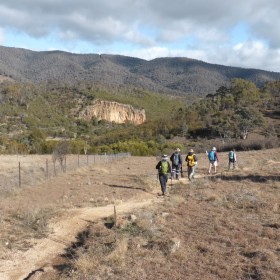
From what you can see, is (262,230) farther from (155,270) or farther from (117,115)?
(117,115)

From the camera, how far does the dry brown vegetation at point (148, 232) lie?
923 cm

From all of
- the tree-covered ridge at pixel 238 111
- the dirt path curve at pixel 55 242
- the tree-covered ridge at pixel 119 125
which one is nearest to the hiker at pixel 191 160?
the dirt path curve at pixel 55 242

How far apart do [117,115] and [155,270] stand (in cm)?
12938

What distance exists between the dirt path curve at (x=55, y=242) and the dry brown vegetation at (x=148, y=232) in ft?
0.10

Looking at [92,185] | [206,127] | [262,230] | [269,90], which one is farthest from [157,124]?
[262,230]

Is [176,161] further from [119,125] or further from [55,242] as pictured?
[119,125]

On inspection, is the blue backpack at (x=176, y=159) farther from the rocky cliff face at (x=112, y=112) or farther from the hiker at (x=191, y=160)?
the rocky cliff face at (x=112, y=112)

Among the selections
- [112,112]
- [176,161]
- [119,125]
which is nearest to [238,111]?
[119,125]

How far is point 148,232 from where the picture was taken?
1162cm

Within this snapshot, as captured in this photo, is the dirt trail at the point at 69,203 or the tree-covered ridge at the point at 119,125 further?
the tree-covered ridge at the point at 119,125

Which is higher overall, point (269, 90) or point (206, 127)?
point (269, 90)

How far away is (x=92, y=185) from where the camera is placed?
2077 centimetres

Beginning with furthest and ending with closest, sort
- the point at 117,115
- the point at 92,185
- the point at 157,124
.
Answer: the point at 117,115, the point at 157,124, the point at 92,185

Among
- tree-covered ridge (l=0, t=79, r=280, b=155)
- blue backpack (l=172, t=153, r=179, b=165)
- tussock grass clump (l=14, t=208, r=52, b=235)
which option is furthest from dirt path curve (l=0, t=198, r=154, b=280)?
tree-covered ridge (l=0, t=79, r=280, b=155)
